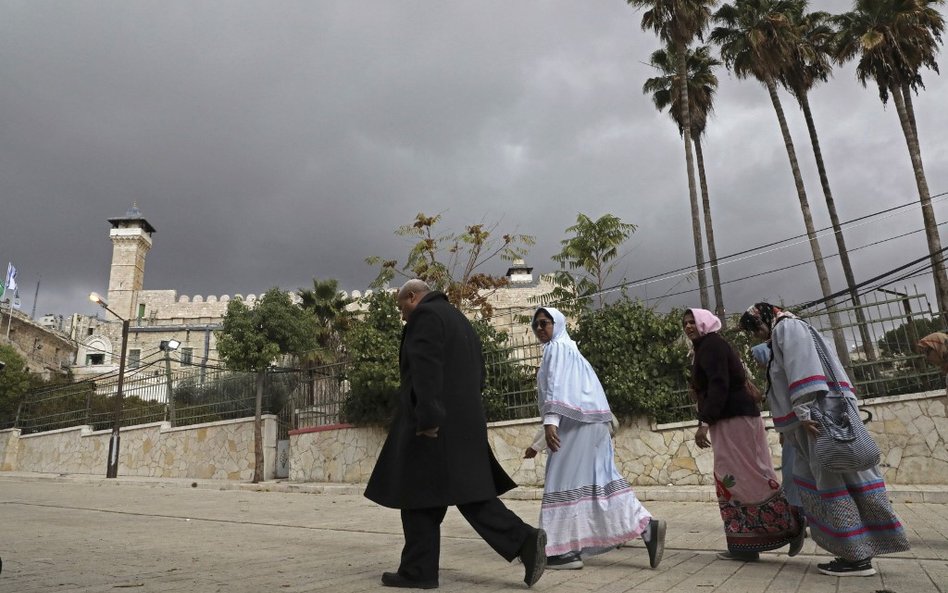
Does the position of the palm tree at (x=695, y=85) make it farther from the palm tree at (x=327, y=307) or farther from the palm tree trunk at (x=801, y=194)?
the palm tree at (x=327, y=307)

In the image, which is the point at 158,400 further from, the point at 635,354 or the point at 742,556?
the point at 742,556

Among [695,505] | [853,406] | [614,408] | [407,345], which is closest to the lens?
[407,345]

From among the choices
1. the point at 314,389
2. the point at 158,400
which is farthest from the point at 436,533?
the point at 158,400

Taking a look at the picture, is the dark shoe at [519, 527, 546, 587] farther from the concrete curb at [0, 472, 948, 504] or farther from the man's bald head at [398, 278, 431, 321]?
the concrete curb at [0, 472, 948, 504]

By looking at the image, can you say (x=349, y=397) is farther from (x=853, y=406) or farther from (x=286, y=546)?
(x=853, y=406)

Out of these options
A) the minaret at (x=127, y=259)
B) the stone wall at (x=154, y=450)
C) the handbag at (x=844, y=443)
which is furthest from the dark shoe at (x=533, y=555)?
the minaret at (x=127, y=259)

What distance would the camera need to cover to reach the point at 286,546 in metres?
4.55

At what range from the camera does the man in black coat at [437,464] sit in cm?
290

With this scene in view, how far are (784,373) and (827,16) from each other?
820 inches

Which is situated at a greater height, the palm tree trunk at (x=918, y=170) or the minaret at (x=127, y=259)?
the minaret at (x=127, y=259)

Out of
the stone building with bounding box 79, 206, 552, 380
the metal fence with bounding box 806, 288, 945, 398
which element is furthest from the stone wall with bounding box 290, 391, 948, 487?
the stone building with bounding box 79, 206, 552, 380

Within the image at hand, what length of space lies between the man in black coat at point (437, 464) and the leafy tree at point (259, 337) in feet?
38.2

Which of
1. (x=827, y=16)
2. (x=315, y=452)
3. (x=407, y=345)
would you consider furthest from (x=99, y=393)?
(x=827, y=16)

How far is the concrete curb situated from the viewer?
6711 mm
